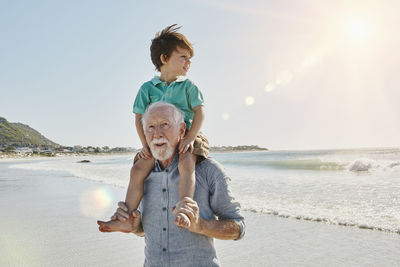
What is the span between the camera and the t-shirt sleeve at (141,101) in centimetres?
228

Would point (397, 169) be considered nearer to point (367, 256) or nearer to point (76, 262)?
point (367, 256)

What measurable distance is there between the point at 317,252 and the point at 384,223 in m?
2.19

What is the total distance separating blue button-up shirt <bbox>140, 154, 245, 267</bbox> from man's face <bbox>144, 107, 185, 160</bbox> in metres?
0.11

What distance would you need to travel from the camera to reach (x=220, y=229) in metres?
1.73

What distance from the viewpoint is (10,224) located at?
649 cm

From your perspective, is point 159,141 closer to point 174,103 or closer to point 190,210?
point 174,103

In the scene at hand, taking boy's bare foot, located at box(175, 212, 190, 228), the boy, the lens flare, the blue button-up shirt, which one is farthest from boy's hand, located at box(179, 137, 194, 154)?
the lens flare

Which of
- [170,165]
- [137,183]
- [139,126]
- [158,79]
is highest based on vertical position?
[158,79]

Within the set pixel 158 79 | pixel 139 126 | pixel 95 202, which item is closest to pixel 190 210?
pixel 139 126

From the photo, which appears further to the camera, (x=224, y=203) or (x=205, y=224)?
(x=224, y=203)

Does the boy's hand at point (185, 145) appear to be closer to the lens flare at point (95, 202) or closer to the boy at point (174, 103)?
the boy at point (174, 103)

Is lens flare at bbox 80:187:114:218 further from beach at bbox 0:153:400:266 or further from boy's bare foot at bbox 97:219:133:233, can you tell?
boy's bare foot at bbox 97:219:133:233

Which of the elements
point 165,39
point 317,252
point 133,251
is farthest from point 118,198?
point 165,39

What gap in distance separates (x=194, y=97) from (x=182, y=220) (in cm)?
94
